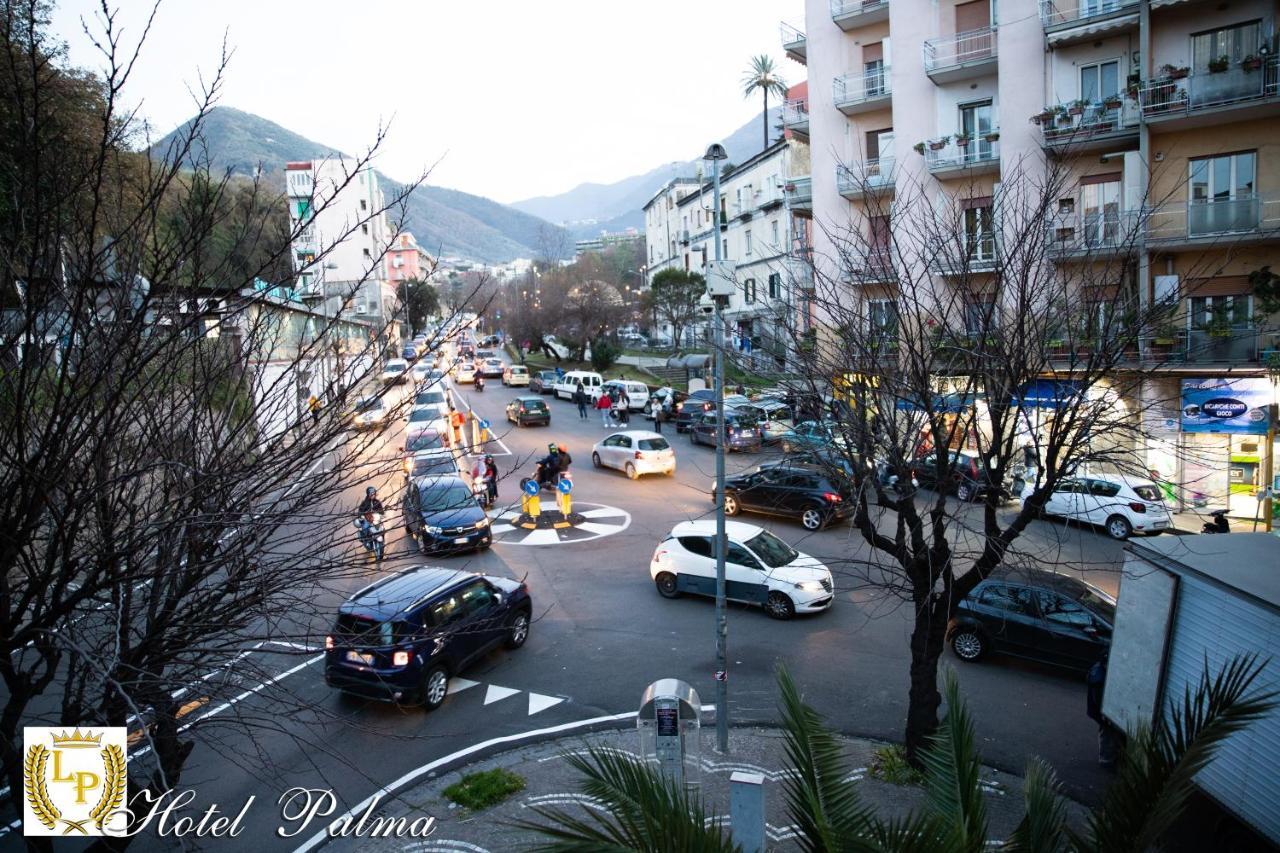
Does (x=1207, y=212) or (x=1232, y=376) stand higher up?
(x=1207, y=212)

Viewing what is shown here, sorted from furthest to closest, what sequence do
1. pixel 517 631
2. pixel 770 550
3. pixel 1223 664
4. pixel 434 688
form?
pixel 770 550, pixel 517 631, pixel 434 688, pixel 1223 664

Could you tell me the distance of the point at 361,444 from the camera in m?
5.97

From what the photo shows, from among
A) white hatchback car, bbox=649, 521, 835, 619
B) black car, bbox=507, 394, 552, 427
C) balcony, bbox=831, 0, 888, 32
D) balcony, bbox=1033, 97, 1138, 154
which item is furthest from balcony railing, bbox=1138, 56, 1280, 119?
black car, bbox=507, 394, 552, 427

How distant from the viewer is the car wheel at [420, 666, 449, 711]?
10.5m

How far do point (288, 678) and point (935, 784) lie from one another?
978cm

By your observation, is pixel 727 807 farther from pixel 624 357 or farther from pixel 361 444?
pixel 624 357

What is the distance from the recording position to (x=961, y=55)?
23.2 metres

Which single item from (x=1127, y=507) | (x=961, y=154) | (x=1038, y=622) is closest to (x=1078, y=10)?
(x=961, y=154)

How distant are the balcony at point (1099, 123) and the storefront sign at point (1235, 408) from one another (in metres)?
6.63

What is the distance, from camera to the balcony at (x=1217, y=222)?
723 inches

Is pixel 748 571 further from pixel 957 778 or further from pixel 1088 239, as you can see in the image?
pixel 957 778

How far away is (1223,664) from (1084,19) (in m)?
19.8

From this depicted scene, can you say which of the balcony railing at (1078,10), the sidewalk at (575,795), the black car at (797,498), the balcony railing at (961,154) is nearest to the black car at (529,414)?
the black car at (797,498)

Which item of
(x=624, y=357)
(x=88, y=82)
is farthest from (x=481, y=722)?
(x=624, y=357)
